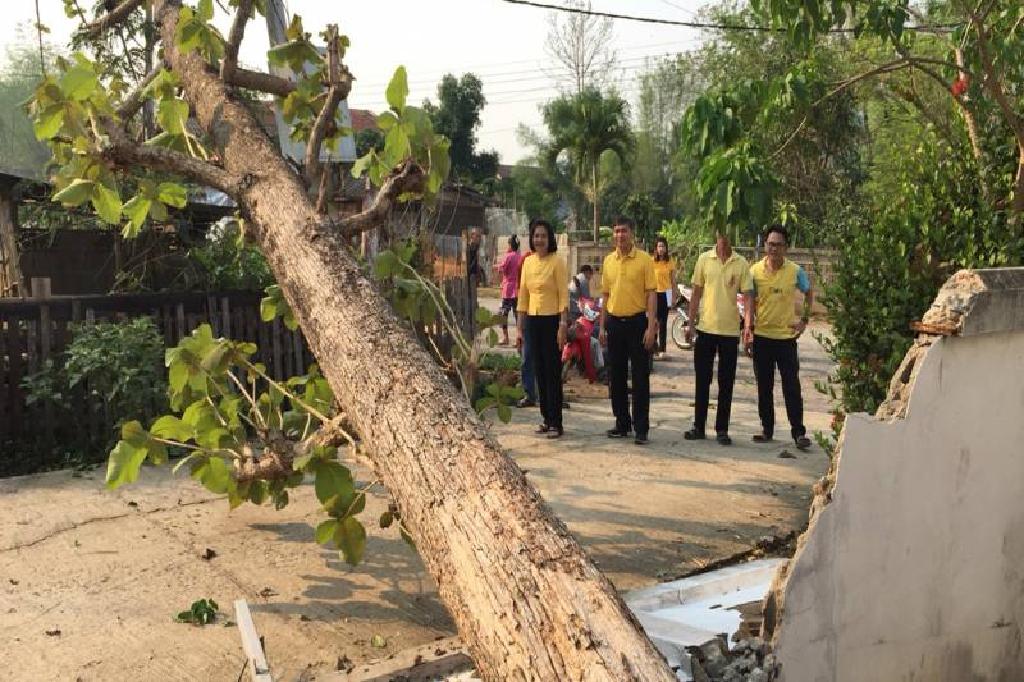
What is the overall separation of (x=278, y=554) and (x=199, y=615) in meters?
0.91

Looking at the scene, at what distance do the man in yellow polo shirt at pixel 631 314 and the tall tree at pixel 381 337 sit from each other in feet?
9.63

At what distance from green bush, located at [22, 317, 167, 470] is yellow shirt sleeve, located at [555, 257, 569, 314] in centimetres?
312

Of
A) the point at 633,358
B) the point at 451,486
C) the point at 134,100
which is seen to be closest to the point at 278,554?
the point at 451,486

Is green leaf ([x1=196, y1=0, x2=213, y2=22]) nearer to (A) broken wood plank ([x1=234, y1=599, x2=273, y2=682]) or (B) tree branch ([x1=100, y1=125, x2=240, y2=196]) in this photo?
(B) tree branch ([x1=100, y1=125, x2=240, y2=196])

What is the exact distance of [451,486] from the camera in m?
2.64

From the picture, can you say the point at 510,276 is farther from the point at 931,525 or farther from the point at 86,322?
the point at 931,525

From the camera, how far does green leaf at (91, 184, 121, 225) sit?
13.5 feet

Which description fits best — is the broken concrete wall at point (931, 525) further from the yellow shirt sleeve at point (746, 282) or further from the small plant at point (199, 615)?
the yellow shirt sleeve at point (746, 282)

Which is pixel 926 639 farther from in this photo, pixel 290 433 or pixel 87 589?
pixel 87 589

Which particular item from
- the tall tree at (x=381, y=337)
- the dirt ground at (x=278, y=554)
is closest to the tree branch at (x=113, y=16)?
the tall tree at (x=381, y=337)

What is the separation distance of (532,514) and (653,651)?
54cm

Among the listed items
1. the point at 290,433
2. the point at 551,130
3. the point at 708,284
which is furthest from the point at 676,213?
the point at 290,433

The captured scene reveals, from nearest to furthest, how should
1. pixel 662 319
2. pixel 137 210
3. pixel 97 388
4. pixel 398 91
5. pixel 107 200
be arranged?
pixel 398 91, pixel 107 200, pixel 137 210, pixel 97 388, pixel 662 319

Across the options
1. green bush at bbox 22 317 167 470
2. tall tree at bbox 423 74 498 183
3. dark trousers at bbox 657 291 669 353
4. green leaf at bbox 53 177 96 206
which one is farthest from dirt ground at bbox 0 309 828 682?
tall tree at bbox 423 74 498 183
